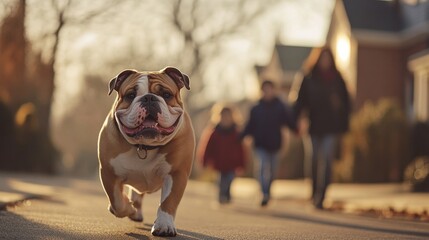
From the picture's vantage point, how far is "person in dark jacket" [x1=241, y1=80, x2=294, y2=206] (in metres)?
12.0

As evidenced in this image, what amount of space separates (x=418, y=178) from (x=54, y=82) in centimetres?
1533

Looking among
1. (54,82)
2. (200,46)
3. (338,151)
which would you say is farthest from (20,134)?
(200,46)

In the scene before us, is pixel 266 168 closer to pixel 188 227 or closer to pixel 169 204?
pixel 188 227

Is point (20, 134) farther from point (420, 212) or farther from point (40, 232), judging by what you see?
point (40, 232)

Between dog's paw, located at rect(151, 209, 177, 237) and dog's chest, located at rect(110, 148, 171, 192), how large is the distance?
1.02 feet

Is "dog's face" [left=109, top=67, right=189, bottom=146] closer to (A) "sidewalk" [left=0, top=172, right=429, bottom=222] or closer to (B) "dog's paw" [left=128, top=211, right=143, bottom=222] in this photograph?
(B) "dog's paw" [left=128, top=211, right=143, bottom=222]

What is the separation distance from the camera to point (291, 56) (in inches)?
1553

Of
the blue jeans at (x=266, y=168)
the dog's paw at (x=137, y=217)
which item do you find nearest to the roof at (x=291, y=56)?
the blue jeans at (x=266, y=168)

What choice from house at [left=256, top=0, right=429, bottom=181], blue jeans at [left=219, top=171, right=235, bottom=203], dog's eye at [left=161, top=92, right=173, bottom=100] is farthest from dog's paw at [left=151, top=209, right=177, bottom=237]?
house at [left=256, top=0, right=429, bottom=181]

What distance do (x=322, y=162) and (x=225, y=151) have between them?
2062 mm

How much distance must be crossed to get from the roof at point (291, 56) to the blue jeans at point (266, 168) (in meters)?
25.9

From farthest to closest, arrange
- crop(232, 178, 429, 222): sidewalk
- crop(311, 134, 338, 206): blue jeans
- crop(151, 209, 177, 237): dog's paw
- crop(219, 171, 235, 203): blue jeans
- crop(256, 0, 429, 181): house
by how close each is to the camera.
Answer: crop(256, 0, 429, 181): house → crop(219, 171, 235, 203): blue jeans → crop(311, 134, 338, 206): blue jeans → crop(232, 178, 429, 222): sidewalk → crop(151, 209, 177, 237): dog's paw

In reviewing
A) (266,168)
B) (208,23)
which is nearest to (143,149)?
(266,168)

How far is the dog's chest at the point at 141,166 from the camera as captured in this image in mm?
5973
